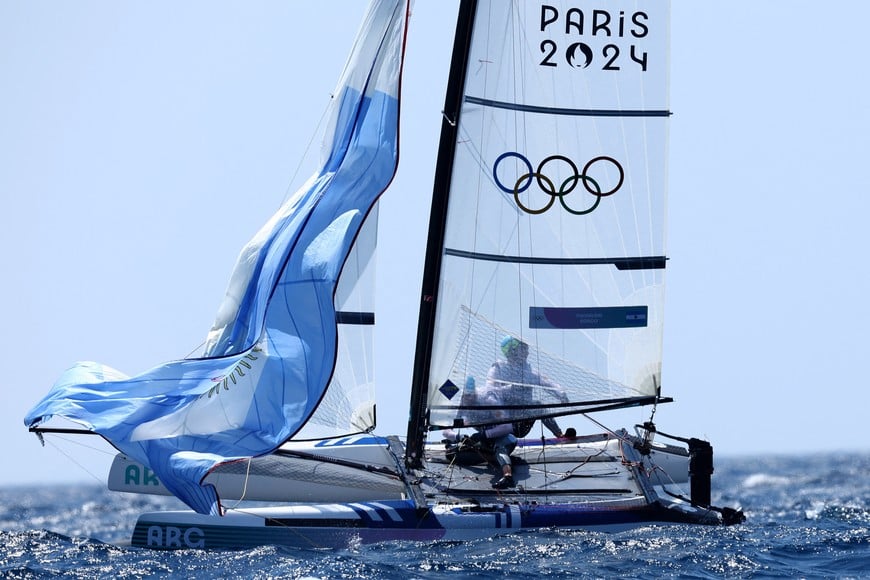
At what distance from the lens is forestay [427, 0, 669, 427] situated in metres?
12.0

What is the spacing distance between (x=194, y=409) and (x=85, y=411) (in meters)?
0.88

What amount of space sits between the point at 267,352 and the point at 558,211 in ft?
Result: 10.3

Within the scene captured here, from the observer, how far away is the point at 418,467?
12289mm

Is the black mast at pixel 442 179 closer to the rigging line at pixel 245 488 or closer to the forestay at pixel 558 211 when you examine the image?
the forestay at pixel 558 211

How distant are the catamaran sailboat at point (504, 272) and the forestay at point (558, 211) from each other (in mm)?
15

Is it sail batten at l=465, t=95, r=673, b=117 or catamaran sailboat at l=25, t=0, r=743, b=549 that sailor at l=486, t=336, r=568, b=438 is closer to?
catamaran sailboat at l=25, t=0, r=743, b=549

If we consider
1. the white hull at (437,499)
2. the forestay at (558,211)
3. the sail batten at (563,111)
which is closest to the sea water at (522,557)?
the white hull at (437,499)

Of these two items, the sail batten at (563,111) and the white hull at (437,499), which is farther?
the sail batten at (563,111)

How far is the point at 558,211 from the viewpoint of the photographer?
12.2 m

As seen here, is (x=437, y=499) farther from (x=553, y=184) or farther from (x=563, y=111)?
(x=563, y=111)

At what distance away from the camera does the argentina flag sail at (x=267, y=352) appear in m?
10.5

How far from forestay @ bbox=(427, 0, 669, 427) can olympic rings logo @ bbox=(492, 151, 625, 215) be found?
0.01 m

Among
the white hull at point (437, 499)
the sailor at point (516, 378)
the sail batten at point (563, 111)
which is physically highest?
the sail batten at point (563, 111)

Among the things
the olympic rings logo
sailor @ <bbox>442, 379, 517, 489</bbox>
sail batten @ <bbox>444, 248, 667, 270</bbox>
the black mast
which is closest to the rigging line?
the black mast
